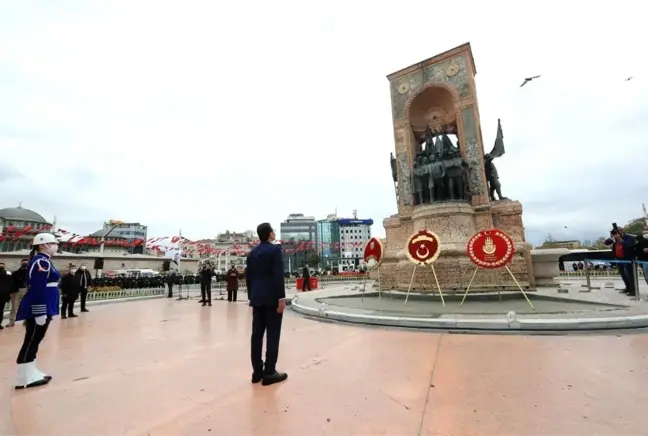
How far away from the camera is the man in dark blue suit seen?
3.17 m

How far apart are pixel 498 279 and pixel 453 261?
1313mm

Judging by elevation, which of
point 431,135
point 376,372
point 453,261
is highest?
point 431,135

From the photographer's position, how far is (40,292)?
11.1ft

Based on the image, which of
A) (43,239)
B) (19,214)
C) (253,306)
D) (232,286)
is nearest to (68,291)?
(232,286)

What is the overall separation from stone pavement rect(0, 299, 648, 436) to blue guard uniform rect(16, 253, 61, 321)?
73cm

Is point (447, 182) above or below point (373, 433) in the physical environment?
above

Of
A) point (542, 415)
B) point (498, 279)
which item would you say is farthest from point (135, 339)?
point (498, 279)

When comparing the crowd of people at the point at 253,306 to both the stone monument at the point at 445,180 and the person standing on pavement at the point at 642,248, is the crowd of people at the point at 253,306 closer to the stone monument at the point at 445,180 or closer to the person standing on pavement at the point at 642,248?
the stone monument at the point at 445,180

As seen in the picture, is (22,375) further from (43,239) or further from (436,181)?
(436,181)

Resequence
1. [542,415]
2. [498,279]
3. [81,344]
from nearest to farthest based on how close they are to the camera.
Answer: [542,415] → [81,344] → [498,279]

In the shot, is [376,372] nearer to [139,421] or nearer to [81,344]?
[139,421]

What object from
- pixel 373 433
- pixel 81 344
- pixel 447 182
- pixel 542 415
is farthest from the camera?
pixel 447 182

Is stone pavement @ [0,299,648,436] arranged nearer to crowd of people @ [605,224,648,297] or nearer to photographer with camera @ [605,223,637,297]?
crowd of people @ [605,224,648,297]

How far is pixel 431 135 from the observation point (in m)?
12.7
